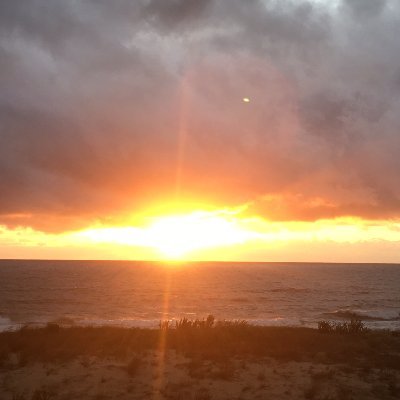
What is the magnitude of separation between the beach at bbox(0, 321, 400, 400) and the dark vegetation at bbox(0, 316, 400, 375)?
0.16 feet

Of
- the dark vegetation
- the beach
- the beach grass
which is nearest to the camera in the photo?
the beach

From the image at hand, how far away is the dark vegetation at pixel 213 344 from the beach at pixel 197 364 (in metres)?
0.05

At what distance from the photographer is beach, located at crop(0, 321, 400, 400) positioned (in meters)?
16.2

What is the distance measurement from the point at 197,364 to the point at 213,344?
3.26m

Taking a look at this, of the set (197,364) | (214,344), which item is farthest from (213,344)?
(197,364)

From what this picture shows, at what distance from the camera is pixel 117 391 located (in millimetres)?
16266

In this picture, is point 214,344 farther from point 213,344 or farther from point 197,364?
point 197,364

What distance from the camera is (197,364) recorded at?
18.9 metres

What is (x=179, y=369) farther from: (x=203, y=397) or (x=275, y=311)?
(x=275, y=311)

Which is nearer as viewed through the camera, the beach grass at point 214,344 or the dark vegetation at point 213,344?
the dark vegetation at point 213,344

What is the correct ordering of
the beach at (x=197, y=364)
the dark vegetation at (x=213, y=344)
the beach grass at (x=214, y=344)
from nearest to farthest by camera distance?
the beach at (x=197, y=364) → the dark vegetation at (x=213, y=344) → the beach grass at (x=214, y=344)

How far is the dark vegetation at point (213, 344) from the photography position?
20.0 metres

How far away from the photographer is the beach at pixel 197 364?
53.0 feet

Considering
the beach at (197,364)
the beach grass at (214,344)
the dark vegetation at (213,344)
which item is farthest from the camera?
the beach grass at (214,344)
